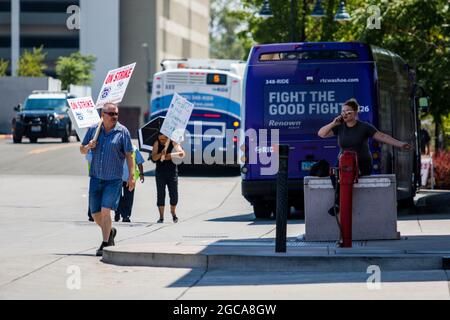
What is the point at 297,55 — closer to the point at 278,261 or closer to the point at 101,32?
the point at 278,261

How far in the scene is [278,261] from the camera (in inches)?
522

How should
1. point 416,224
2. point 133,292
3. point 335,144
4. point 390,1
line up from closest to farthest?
point 133,292 → point 416,224 → point 335,144 → point 390,1

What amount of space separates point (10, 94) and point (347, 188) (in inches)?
2701

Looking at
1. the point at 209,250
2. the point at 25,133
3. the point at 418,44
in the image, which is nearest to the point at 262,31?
the point at 25,133

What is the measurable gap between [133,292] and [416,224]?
884 cm

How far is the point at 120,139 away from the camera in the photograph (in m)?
14.7

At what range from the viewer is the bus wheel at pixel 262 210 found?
22.4 m

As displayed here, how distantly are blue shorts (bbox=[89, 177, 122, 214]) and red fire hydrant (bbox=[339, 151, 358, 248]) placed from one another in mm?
2702

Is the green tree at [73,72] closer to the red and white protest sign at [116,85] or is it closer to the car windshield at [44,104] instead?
the car windshield at [44,104]

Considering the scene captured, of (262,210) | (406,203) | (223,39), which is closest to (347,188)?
(262,210)

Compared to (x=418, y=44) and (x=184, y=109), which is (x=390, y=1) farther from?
(x=184, y=109)

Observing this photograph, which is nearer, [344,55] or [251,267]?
[251,267]

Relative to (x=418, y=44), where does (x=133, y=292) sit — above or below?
below

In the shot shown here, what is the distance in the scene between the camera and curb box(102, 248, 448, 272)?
42.0 feet
